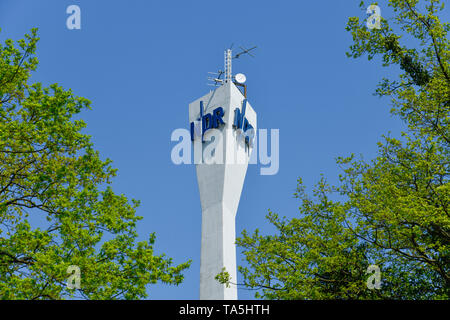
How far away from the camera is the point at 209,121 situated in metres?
50.3

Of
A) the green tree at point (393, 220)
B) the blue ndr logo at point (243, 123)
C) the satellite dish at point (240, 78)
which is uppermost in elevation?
the satellite dish at point (240, 78)

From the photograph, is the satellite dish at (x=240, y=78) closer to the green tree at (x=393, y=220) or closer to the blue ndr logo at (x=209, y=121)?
the blue ndr logo at (x=209, y=121)

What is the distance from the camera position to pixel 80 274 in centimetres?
1570

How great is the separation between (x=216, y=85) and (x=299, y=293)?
1486 inches

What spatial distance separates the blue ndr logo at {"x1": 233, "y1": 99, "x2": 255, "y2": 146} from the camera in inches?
1937

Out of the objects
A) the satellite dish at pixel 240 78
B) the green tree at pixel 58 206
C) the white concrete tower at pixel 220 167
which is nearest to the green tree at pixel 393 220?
the green tree at pixel 58 206

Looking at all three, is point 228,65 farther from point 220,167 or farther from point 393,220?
point 393,220

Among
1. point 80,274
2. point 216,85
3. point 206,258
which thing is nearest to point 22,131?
point 80,274

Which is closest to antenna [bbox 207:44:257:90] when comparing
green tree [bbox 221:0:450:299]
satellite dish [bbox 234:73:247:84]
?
satellite dish [bbox 234:73:247:84]

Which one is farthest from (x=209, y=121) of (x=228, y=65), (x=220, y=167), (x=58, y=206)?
(x=58, y=206)

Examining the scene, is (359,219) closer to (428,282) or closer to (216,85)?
(428,282)

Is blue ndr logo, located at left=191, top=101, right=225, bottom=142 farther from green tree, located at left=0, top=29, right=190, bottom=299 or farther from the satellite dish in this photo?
green tree, located at left=0, top=29, right=190, bottom=299

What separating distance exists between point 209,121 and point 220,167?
5533 mm

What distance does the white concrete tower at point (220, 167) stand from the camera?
4444 cm
